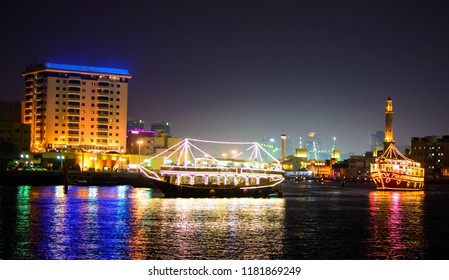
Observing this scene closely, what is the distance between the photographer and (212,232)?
39812 millimetres

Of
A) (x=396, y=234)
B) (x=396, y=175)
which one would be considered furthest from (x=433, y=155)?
(x=396, y=234)

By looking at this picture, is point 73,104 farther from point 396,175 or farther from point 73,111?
point 396,175

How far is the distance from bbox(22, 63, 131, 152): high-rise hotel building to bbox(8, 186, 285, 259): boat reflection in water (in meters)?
87.2

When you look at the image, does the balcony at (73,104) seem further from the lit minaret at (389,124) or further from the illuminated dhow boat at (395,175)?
the lit minaret at (389,124)

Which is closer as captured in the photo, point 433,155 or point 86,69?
point 86,69

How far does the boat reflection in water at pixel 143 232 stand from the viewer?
3206cm

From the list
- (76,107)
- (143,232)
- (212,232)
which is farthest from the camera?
(76,107)

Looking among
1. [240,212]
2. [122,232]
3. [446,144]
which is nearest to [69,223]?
[122,232]

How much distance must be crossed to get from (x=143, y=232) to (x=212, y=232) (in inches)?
174

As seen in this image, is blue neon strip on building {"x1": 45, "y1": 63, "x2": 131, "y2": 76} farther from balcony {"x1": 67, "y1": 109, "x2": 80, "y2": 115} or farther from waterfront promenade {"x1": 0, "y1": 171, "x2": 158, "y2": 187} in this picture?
waterfront promenade {"x1": 0, "y1": 171, "x2": 158, "y2": 187}

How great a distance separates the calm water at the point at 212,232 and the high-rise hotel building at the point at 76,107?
85.8 m

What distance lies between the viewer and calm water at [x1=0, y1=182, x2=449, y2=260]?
32.5 meters
